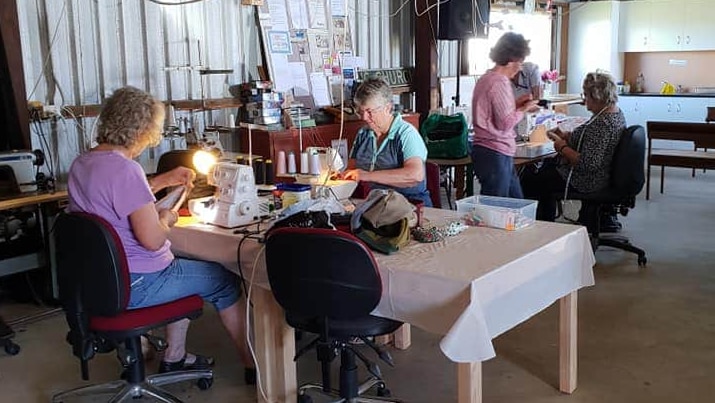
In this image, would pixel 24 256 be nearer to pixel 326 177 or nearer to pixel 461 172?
pixel 326 177

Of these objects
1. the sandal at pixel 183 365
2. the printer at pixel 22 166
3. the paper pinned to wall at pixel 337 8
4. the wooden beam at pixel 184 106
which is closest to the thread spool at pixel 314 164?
the sandal at pixel 183 365

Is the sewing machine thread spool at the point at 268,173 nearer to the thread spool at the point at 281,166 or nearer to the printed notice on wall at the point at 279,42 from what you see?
the thread spool at the point at 281,166

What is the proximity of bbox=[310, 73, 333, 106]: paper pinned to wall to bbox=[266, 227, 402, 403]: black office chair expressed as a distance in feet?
11.5

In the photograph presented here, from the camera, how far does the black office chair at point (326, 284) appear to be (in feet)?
7.55

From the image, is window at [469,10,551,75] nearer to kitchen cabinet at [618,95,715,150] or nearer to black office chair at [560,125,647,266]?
kitchen cabinet at [618,95,715,150]

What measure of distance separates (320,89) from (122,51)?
1.66 metres

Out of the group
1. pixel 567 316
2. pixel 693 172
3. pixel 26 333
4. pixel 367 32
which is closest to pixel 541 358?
pixel 567 316

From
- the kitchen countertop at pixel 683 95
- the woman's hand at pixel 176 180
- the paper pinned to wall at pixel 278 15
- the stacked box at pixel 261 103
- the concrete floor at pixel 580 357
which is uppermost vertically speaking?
the paper pinned to wall at pixel 278 15

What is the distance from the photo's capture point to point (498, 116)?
13.9 feet

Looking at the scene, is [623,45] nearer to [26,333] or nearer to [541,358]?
[541,358]

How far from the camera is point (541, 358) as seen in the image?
3355 mm

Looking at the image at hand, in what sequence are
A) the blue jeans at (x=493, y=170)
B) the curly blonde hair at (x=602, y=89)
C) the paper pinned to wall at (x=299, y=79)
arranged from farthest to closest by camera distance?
the paper pinned to wall at (x=299, y=79) < the curly blonde hair at (x=602, y=89) < the blue jeans at (x=493, y=170)

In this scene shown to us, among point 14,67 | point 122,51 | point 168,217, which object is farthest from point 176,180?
point 122,51

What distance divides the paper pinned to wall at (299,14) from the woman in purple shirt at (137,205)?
302cm
